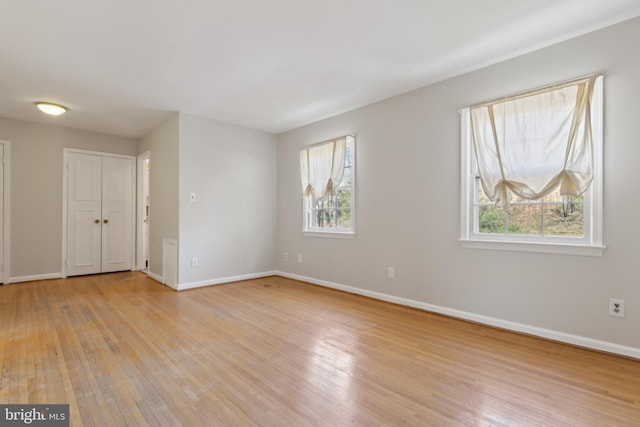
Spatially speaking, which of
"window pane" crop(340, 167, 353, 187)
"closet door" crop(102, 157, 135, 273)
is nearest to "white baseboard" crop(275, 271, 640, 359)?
"window pane" crop(340, 167, 353, 187)

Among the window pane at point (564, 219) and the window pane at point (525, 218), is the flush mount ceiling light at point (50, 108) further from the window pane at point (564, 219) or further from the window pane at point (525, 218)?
the window pane at point (564, 219)

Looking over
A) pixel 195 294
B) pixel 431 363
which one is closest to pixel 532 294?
pixel 431 363

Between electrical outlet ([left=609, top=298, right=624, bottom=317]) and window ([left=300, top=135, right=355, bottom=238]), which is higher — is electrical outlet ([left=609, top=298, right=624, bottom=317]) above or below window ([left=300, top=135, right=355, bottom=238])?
below

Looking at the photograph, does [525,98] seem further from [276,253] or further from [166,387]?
[276,253]

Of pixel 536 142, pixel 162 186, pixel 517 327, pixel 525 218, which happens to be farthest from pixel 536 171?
pixel 162 186

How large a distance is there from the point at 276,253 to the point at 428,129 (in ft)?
11.0

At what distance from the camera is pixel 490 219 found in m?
3.07

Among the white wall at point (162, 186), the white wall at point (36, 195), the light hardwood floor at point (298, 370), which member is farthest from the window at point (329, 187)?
the white wall at point (36, 195)

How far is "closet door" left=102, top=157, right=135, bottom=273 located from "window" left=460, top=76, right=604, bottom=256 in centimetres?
573

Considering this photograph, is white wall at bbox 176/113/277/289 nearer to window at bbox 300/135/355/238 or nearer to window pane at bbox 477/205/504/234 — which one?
window at bbox 300/135/355/238

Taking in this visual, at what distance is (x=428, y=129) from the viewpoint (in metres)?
3.47

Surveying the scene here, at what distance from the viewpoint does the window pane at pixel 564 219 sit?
2580mm

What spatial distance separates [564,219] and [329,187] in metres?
2.77

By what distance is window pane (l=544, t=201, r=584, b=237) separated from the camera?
8.46 feet
